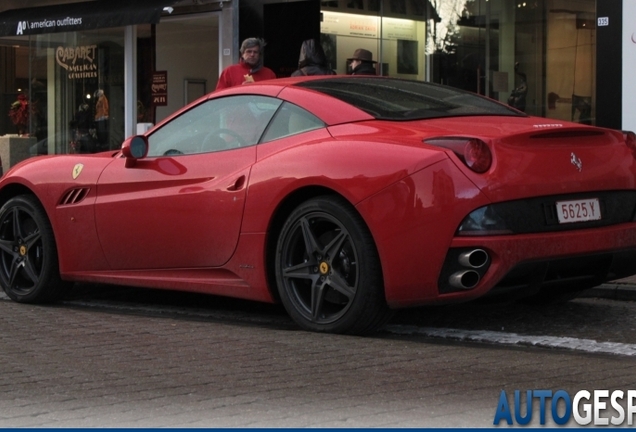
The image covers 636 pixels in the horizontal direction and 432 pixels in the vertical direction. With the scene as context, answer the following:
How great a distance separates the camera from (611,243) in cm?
632

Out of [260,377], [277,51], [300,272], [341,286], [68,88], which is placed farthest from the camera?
[68,88]

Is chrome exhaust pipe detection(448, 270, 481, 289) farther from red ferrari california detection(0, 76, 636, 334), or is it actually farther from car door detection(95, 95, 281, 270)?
car door detection(95, 95, 281, 270)

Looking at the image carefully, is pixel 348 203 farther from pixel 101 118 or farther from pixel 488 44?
pixel 101 118

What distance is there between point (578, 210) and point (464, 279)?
2.49 feet

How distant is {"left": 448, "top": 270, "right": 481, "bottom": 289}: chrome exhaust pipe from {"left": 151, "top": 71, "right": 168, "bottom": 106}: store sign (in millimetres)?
11896

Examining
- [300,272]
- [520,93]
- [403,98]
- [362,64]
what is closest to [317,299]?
[300,272]

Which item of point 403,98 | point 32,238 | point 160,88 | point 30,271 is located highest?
point 160,88

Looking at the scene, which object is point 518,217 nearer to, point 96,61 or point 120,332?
point 120,332

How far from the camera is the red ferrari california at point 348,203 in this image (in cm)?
595

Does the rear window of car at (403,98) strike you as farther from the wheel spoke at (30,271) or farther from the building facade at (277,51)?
the building facade at (277,51)

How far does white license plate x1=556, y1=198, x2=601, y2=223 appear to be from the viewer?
614cm

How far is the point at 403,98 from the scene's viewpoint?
23.1 ft

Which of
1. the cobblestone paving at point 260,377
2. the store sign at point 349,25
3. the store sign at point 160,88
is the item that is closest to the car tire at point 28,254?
the cobblestone paving at point 260,377

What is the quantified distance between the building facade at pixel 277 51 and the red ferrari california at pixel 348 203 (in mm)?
5244
